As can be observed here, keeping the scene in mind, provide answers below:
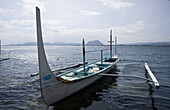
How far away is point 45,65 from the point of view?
6.56m

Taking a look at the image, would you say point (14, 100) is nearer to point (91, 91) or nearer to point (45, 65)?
point (45, 65)

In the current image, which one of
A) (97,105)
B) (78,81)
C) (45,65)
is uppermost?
(45,65)

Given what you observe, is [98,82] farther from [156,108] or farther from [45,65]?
[45,65]

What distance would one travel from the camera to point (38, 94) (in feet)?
30.5

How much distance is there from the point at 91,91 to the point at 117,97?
2188 mm

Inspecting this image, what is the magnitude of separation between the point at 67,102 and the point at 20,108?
9.70 ft

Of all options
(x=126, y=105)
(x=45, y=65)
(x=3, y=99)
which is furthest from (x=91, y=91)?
(x=3, y=99)

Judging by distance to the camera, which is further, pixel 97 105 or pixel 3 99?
pixel 3 99

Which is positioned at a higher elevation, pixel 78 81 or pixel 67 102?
pixel 78 81

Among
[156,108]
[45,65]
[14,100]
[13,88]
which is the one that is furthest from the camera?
[13,88]

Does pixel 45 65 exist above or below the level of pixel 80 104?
above

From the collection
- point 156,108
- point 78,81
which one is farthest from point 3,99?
point 156,108

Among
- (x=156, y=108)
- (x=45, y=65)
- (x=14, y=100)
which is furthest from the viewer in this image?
(x=14, y=100)

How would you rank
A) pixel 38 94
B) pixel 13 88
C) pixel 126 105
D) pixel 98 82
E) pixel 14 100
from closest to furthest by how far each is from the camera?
pixel 126 105
pixel 14 100
pixel 38 94
pixel 13 88
pixel 98 82
